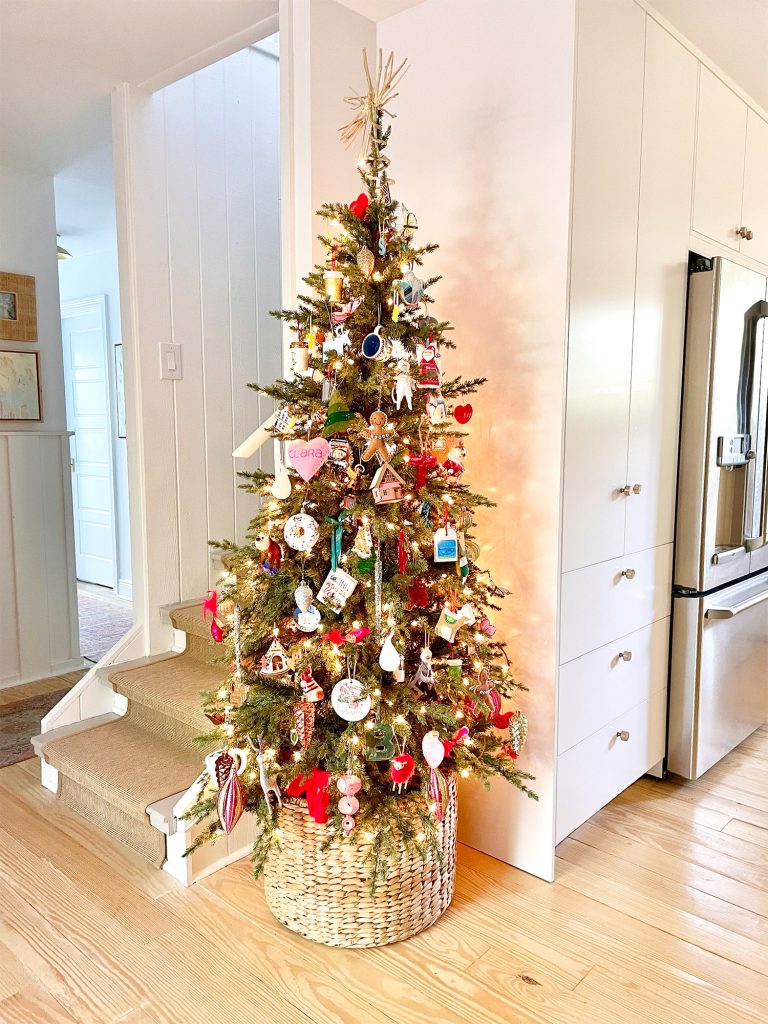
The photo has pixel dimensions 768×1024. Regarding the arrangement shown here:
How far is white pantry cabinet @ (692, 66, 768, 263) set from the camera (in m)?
2.34

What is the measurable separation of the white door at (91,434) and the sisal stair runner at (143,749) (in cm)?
304

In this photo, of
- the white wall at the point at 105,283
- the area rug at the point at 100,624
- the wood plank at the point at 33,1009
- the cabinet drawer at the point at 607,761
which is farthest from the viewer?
the white wall at the point at 105,283

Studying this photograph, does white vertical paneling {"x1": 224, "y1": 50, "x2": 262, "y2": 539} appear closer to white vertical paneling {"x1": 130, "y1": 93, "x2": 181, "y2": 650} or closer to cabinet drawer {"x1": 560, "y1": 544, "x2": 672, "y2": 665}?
white vertical paneling {"x1": 130, "y1": 93, "x2": 181, "y2": 650}

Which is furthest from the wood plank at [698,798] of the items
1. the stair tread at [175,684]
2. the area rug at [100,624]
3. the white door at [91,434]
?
the white door at [91,434]

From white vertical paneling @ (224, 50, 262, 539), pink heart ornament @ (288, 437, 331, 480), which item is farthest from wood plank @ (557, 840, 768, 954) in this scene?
white vertical paneling @ (224, 50, 262, 539)

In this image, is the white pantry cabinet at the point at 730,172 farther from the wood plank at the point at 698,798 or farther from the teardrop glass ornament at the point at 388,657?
the wood plank at the point at 698,798

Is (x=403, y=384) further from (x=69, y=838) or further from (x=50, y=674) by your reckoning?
(x=50, y=674)

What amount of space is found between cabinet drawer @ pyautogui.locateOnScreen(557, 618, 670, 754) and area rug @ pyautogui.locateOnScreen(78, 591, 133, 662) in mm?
2547

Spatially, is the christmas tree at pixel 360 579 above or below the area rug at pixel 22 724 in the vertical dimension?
above

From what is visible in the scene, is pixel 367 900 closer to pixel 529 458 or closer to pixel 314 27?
pixel 529 458

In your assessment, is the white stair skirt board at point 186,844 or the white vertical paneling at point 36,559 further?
the white vertical paneling at point 36,559

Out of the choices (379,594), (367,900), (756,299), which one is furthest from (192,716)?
(756,299)

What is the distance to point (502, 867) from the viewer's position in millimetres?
2092

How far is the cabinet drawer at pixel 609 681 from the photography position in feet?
6.64
